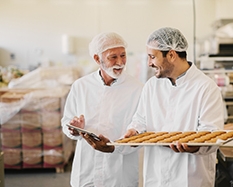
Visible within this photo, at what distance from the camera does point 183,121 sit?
1.54m

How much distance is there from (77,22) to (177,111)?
420 cm

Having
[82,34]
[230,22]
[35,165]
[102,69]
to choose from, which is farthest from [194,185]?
[82,34]

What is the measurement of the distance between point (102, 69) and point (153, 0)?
3.85 metres

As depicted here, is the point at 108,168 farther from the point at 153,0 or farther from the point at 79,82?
the point at 153,0

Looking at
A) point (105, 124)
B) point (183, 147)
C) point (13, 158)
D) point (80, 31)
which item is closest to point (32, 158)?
point (13, 158)

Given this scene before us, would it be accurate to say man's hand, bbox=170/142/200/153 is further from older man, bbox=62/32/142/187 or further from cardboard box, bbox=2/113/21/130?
cardboard box, bbox=2/113/21/130

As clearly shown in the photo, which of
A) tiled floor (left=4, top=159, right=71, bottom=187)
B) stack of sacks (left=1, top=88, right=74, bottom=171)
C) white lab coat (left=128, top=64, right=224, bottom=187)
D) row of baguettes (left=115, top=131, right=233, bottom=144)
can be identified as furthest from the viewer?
stack of sacks (left=1, top=88, right=74, bottom=171)

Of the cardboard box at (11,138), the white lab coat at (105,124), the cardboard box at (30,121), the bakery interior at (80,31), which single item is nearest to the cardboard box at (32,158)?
the cardboard box at (11,138)

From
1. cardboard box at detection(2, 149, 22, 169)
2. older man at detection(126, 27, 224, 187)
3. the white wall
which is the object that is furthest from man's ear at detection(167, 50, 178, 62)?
the white wall

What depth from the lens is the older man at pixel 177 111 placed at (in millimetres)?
1488

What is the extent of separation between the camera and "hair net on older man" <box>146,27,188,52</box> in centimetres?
157

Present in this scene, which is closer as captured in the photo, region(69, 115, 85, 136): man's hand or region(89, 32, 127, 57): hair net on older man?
region(69, 115, 85, 136): man's hand

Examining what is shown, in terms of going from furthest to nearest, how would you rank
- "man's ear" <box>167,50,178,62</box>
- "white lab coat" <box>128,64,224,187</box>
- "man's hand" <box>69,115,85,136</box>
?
"man's hand" <box>69,115,85,136</box>
"man's ear" <box>167,50,178,62</box>
"white lab coat" <box>128,64,224,187</box>

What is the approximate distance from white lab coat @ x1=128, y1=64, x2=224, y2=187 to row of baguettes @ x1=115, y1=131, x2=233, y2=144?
0.20ft
